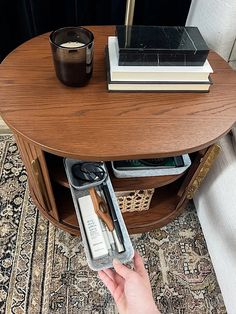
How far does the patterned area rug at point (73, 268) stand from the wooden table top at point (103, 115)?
1.48 ft

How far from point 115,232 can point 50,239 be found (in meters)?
0.34

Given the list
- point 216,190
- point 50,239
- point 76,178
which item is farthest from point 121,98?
point 50,239

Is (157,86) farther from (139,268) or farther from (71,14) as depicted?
Result: (71,14)

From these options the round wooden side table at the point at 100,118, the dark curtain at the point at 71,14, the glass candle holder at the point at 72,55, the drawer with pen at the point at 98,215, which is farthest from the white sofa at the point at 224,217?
the dark curtain at the point at 71,14

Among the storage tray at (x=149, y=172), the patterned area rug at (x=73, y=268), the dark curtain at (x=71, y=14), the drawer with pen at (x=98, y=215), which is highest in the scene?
the dark curtain at (x=71, y=14)

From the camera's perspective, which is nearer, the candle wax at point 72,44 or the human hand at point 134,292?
the human hand at point 134,292

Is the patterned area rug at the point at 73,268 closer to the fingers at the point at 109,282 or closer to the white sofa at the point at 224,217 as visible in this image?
the white sofa at the point at 224,217

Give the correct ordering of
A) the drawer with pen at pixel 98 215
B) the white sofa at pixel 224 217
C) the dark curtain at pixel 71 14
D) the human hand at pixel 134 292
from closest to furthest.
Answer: the human hand at pixel 134 292
the drawer with pen at pixel 98 215
the white sofa at pixel 224 217
the dark curtain at pixel 71 14

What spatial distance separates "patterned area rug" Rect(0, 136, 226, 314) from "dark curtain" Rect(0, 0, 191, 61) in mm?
590

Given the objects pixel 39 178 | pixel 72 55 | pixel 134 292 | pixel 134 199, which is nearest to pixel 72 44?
pixel 72 55

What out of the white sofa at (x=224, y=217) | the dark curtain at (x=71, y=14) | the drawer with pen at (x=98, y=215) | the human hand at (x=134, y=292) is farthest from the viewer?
the dark curtain at (x=71, y=14)

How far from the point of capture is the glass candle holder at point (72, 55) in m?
0.60

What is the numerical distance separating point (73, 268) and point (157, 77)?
23.4 inches

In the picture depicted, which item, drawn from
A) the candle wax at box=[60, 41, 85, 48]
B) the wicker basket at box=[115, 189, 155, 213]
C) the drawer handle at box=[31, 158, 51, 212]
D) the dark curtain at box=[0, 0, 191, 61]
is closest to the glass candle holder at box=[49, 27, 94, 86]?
the candle wax at box=[60, 41, 85, 48]
